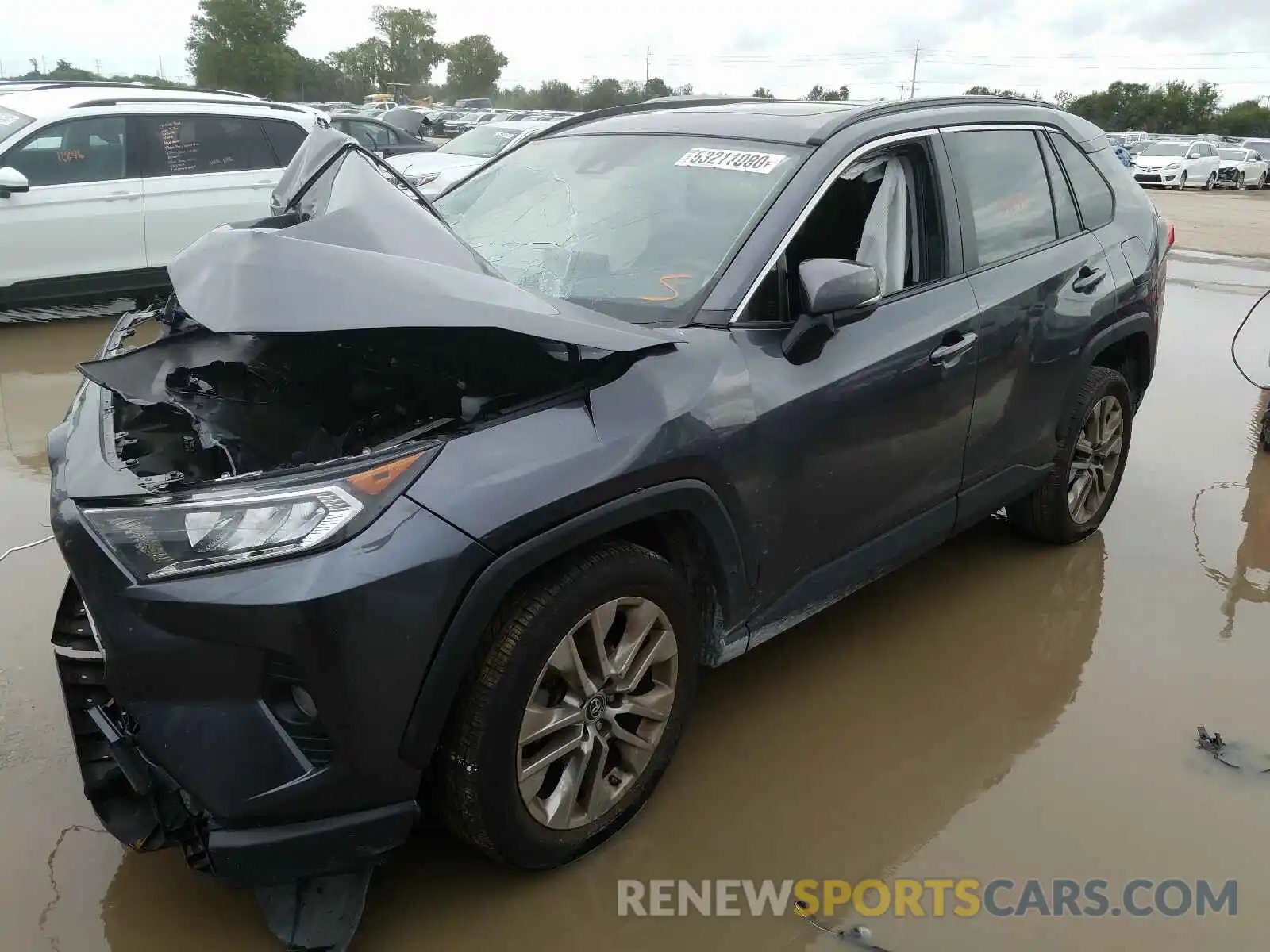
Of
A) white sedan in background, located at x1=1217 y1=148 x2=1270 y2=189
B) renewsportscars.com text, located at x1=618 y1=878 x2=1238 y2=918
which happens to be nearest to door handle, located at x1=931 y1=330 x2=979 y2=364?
renewsportscars.com text, located at x1=618 y1=878 x2=1238 y2=918

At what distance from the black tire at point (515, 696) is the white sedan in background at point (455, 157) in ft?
29.0

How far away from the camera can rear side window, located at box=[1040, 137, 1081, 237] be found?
152 inches

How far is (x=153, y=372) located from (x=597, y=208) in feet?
4.51

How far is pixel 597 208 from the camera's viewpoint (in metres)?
3.10

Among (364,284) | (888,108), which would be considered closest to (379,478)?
(364,284)

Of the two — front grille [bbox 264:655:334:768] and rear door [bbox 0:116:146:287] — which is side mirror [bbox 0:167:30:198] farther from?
front grille [bbox 264:655:334:768]

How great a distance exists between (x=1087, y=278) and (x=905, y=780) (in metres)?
2.11

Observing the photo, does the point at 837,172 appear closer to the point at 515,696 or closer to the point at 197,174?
the point at 515,696

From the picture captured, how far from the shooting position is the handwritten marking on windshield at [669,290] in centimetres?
269

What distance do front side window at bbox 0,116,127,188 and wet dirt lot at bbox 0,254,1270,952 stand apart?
12.9 feet

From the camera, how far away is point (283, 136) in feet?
27.7

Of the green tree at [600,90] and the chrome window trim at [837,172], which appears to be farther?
the green tree at [600,90]

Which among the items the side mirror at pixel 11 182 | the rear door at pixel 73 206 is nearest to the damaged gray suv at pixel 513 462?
the side mirror at pixel 11 182

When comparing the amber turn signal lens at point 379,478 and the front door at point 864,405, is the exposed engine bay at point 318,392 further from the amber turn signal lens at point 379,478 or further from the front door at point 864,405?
the front door at point 864,405
